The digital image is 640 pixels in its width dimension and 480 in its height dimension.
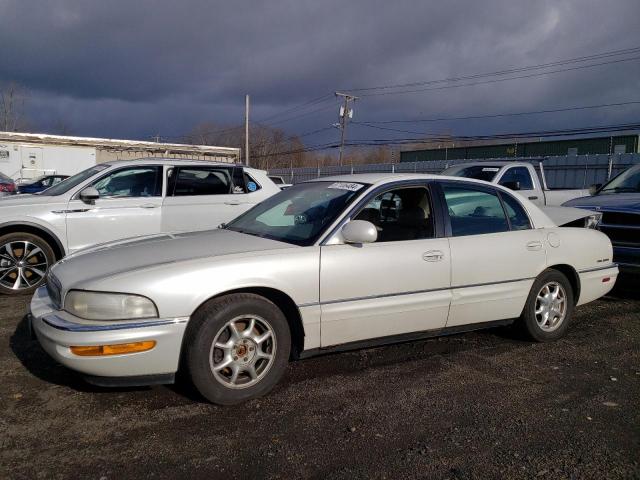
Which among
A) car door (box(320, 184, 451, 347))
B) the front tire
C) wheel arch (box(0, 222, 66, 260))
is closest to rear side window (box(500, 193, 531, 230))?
car door (box(320, 184, 451, 347))

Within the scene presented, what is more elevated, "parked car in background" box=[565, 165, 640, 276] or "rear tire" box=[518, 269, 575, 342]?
"parked car in background" box=[565, 165, 640, 276]

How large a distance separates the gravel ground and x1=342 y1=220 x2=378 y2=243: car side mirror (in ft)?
3.47

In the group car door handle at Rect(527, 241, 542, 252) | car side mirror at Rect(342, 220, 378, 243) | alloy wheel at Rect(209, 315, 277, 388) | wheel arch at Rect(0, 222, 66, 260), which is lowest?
alloy wheel at Rect(209, 315, 277, 388)

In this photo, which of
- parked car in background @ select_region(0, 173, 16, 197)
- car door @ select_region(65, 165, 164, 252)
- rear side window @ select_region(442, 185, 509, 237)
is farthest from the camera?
parked car in background @ select_region(0, 173, 16, 197)

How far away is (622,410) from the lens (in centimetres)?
340

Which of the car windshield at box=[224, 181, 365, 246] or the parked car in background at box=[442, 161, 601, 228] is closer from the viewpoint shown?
the car windshield at box=[224, 181, 365, 246]

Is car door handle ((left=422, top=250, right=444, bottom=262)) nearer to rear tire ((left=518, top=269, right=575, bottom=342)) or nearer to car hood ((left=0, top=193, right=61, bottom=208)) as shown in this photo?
rear tire ((left=518, top=269, right=575, bottom=342))

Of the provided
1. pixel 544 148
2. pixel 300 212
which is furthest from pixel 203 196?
pixel 544 148

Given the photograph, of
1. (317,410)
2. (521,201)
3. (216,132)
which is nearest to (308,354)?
(317,410)

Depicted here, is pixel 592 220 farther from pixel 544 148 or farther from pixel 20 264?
pixel 544 148

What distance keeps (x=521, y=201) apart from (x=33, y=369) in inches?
171

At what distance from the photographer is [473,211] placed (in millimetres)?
4523

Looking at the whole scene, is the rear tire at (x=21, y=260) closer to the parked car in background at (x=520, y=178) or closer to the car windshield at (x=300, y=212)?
the car windshield at (x=300, y=212)

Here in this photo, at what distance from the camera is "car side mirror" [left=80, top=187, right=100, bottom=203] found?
6.23m
